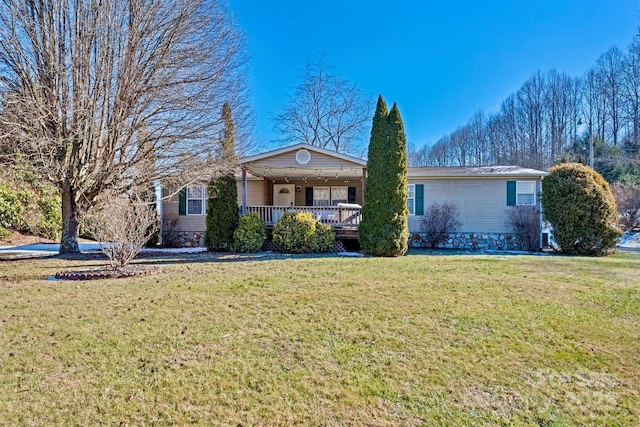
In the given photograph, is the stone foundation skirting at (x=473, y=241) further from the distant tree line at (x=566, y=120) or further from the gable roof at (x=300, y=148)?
the distant tree line at (x=566, y=120)

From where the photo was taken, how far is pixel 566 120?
101 ft

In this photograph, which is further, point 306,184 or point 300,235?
point 306,184

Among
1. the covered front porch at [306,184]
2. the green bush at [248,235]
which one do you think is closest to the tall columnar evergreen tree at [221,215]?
the green bush at [248,235]

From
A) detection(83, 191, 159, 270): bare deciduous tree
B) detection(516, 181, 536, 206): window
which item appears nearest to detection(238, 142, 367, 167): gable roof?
detection(83, 191, 159, 270): bare deciduous tree

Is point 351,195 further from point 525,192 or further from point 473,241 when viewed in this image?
point 525,192

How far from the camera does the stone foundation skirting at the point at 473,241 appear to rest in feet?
44.7

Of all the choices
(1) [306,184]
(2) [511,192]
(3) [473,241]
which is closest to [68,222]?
(1) [306,184]

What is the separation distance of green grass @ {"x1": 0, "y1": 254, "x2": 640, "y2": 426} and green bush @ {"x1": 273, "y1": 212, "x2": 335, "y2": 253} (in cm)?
498

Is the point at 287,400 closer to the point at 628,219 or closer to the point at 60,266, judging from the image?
the point at 60,266

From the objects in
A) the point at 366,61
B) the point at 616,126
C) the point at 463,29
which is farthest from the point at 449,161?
the point at 463,29

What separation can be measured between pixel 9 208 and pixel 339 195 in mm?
13527

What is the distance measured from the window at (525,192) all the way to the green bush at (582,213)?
188 centimetres

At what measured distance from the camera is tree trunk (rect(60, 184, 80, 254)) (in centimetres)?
966

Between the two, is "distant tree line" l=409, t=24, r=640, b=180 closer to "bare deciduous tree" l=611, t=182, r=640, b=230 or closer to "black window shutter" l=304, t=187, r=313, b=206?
"bare deciduous tree" l=611, t=182, r=640, b=230
